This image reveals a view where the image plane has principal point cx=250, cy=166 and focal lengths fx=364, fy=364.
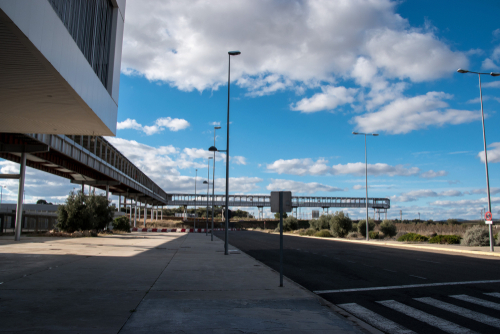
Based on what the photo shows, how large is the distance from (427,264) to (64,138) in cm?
2801

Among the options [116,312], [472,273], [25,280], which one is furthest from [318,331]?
[472,273]

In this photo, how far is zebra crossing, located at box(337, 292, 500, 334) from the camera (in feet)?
20.0

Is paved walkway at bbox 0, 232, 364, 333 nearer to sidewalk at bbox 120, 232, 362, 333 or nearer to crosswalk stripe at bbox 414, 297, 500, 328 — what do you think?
sidewalk at bbox 120, 232, 362, 333

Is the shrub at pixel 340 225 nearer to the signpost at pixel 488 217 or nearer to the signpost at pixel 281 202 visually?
the signpost at pixel 488 217

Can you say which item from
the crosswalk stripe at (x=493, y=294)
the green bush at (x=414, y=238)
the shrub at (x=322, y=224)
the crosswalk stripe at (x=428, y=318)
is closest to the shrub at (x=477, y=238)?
the green bush at (x=414, y=238)

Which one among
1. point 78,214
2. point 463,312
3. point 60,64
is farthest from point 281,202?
point 78,214

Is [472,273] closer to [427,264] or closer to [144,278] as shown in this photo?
[427,264]

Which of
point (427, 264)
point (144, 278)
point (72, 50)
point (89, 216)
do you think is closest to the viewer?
point (144, 278)

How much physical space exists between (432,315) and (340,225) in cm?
3781

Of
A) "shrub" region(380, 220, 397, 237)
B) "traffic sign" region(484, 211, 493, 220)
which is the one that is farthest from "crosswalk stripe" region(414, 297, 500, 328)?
"shrub" region(380, 220, 397, 237)

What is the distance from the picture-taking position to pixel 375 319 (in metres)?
6.71

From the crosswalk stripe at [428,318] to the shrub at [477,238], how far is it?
22680mm

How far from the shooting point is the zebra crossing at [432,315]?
6.09 meters

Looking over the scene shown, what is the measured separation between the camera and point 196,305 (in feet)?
24.0
